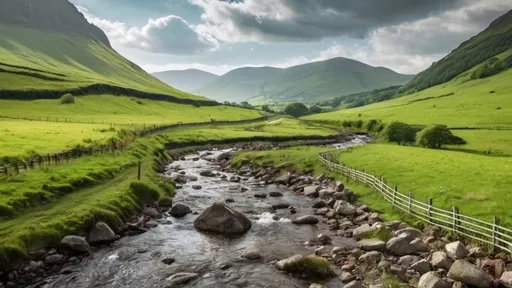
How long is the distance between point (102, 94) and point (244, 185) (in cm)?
13241

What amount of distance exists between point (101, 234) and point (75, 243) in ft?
8.28

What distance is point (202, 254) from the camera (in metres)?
27.7

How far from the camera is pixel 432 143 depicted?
79188mm

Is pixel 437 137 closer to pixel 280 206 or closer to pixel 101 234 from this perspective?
pixel 280 206

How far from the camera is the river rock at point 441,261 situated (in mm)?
22847

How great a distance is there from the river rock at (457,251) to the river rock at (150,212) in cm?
2519

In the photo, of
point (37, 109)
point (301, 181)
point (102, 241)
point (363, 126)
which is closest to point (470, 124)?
point (363, 126)

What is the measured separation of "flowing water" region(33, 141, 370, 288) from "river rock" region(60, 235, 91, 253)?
1133mm

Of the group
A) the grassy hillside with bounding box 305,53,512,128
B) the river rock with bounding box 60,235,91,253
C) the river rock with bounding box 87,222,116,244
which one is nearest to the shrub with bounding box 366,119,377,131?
the grassy hillside with bounding box 305,53,512,128

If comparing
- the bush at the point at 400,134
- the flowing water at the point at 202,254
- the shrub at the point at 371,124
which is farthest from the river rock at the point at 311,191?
the shrub at the point at 371,124

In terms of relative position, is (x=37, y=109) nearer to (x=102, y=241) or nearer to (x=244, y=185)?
(x=244, y=185)

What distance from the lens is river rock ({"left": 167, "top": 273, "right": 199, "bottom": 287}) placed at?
23.0 metres

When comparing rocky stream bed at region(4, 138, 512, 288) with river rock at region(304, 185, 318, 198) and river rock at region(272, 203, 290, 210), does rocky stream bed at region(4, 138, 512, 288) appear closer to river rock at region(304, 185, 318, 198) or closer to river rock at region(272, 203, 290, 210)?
river rock at region(272, 203, 290, 210)

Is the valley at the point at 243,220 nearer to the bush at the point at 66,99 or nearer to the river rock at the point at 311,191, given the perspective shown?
the river rock at the point at 311,191
